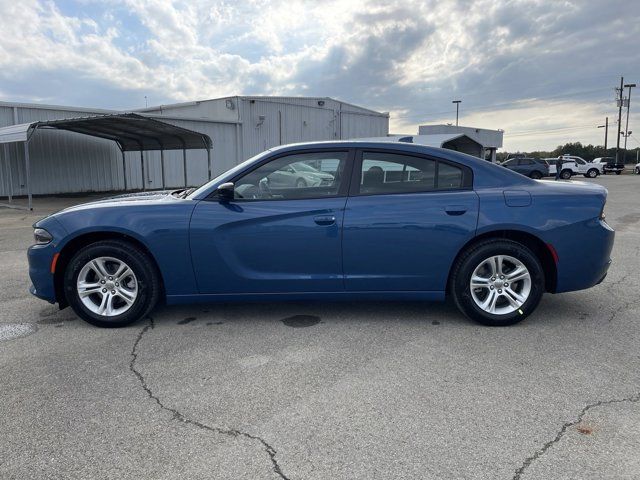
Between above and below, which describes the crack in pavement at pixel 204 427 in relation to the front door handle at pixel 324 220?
below

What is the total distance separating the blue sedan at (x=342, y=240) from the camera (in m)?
3.91

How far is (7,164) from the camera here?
60.1ft

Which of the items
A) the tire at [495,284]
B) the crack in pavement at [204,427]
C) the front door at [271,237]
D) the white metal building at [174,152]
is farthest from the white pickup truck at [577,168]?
the crack in pavement at [204,427]

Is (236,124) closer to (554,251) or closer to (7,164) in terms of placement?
(7,164)

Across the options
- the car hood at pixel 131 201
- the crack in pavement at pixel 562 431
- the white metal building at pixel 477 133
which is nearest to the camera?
the crack in pavement at pixel 562 431

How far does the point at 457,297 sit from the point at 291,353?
151 cm

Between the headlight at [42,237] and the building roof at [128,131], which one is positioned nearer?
the headlight at [42,237]

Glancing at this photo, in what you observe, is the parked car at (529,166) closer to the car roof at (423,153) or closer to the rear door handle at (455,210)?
the car roof at (423,153)

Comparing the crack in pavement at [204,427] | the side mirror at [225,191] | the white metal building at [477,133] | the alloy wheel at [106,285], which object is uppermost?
the white metal building at [477,133]

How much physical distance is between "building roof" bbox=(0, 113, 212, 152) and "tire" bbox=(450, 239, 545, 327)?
12071mm

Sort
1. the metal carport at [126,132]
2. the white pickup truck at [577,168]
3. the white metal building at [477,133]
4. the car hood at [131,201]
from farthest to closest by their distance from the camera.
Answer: the white metal building at [477,133] → the white pickup truck at [577,168] → the metal carport at [126,132] → the car hood at [131,201]

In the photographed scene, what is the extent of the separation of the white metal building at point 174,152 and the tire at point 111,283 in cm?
1615

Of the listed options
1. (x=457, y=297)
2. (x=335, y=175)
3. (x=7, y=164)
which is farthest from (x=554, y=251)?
(x=7, y=164)

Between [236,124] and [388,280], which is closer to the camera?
[388,280]
